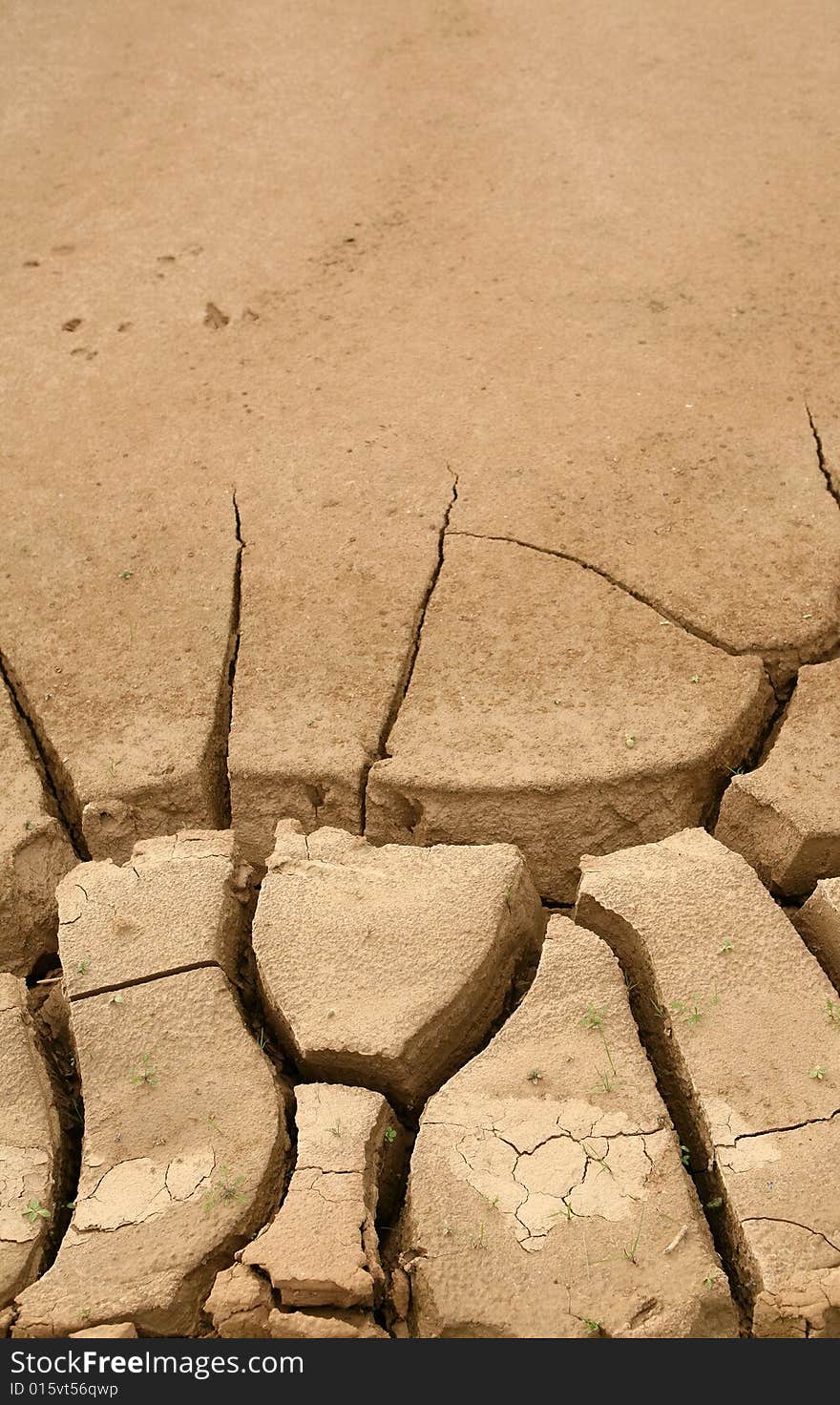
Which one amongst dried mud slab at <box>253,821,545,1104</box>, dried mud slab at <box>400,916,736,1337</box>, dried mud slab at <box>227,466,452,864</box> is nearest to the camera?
dried mud slab at <box>400,916,736,1337</box>

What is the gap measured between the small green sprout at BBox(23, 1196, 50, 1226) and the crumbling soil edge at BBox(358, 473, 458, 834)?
95 centimetres

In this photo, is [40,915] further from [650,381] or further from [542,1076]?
[650,381]

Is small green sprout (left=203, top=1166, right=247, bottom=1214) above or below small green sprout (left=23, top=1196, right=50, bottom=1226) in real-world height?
above

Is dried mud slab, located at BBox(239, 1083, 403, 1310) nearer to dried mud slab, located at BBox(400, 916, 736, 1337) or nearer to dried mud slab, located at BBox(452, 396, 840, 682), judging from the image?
dried mud slab, located at BBox(400, 916, 736, 1337)

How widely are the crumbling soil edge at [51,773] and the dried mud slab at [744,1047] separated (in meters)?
1.08

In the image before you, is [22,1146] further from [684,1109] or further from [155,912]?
[684,1109]

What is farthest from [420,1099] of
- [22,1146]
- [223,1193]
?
[22,1146]

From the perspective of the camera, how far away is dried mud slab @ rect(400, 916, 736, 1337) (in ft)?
5.81

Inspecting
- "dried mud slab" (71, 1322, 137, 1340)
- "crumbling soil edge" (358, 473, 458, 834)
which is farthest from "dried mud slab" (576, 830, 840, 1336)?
"dried mud slab" (71, 1322, 137, 1340)

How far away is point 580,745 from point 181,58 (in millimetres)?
3949

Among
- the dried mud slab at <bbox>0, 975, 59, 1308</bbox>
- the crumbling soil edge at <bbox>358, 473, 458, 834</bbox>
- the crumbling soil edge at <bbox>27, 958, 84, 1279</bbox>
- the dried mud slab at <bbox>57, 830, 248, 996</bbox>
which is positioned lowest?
the crumbling soil edge at <bbox>27, 958, 84, 1279</bbox>

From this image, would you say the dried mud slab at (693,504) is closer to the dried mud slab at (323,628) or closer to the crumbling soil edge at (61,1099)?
the dried mud slab at (323,628)

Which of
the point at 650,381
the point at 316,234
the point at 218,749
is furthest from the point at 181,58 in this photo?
the point at 218,749

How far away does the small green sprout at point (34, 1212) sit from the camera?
6.39 ft
